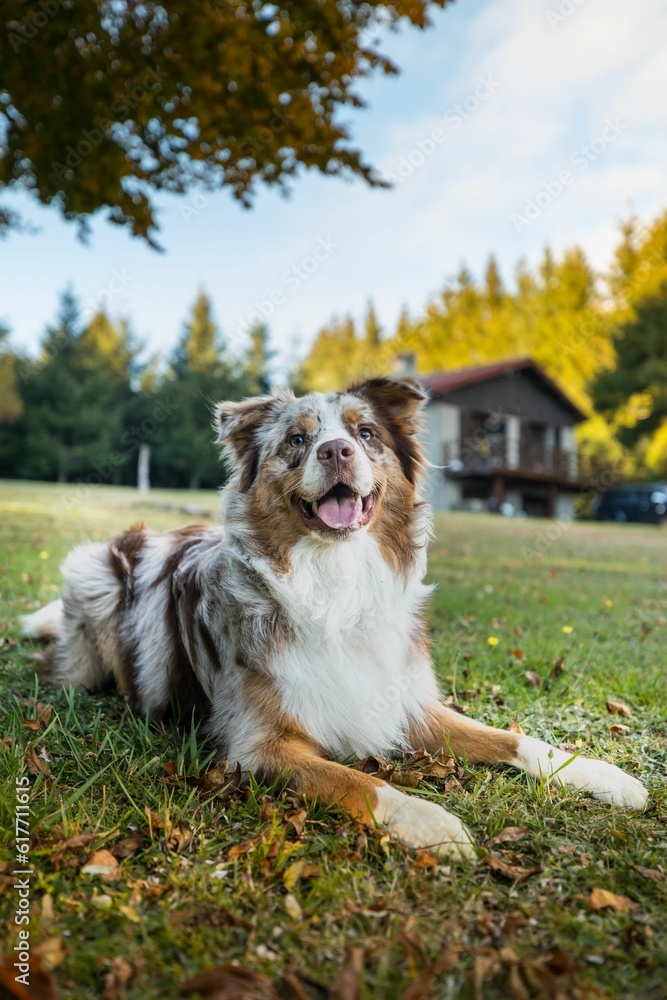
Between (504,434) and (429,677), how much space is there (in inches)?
1104

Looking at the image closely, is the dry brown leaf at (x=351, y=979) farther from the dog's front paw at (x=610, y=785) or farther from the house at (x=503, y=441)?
the house at (x=503, y=441)

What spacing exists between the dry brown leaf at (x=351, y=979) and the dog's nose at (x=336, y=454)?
190cm

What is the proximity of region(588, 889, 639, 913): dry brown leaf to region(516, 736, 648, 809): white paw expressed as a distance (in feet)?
2.49

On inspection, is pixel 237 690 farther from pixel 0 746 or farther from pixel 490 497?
pixel 490 497

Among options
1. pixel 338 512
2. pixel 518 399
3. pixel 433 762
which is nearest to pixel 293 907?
pixel 433 762

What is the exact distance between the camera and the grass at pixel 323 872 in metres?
1.90

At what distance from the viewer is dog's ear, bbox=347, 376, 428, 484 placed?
150 inches

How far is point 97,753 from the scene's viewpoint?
318 centimetres

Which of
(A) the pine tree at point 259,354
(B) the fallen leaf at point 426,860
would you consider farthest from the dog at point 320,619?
(A) the pine tree at point 259,354

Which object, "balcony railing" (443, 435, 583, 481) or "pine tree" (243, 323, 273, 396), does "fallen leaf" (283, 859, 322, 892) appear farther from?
"pine tree" (243, 323, 273, 396)

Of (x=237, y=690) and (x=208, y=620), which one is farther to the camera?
(x=208, y=620)

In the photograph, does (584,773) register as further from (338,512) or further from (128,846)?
(128,846)

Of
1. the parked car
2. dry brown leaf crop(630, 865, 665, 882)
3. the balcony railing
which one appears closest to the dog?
dry brown leaf crop(630, 865, 665, 882)

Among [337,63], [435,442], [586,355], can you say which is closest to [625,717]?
[337,63]
